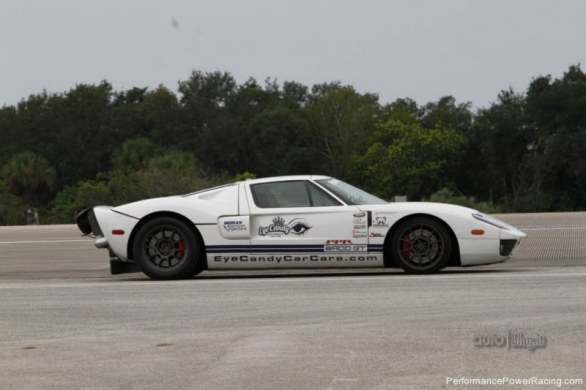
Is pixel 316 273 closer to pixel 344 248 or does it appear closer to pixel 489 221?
pixel 344 248

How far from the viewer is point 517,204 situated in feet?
194

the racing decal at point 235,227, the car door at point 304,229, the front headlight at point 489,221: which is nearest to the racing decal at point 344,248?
the car door at point 304,229

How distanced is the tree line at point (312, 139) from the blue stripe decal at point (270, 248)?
44.2 meters

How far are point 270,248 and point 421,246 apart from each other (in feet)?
5.13

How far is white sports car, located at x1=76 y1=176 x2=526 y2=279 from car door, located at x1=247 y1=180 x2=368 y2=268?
0.01 metres

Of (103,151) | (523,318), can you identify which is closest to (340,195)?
(523,318)

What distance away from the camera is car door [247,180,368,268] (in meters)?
11.5

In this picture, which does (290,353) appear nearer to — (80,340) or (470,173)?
(80,340)

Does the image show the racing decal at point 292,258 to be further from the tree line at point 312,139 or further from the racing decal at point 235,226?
the tree line at point 312,139

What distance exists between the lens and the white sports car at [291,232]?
11406 mm

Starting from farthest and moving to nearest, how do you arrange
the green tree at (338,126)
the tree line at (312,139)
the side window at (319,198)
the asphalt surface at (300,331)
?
the green tree at (338,126), the tree line at (312,139), the side window at (319,198), the asphalt surface at (300,331)

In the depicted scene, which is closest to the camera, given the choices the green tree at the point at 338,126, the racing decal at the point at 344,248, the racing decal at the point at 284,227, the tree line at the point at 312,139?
the racing decal at the point at 344,248

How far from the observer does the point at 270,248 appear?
11625 millimetres

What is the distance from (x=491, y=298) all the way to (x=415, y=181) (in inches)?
2612
